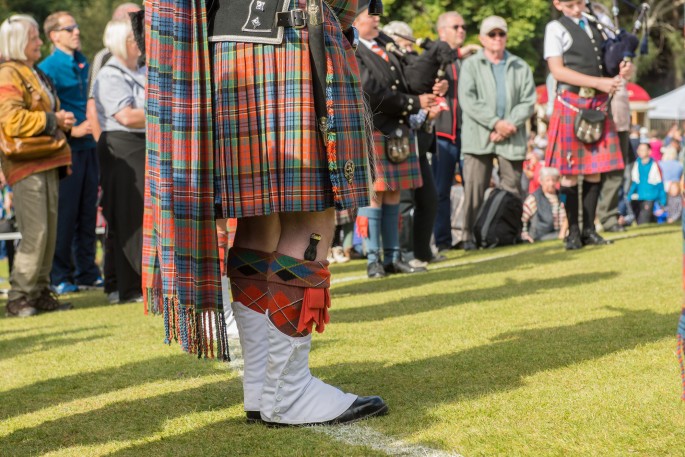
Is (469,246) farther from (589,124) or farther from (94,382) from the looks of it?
(94,382)

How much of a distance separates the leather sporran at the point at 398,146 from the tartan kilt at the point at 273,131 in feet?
15.4

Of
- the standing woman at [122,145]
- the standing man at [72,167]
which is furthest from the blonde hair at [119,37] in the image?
the standing man at [72,167]

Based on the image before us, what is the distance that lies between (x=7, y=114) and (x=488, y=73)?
5.42 meters

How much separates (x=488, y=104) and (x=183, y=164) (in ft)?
26.7

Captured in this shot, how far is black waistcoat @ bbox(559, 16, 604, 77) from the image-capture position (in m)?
8.94

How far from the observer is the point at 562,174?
9.20 m

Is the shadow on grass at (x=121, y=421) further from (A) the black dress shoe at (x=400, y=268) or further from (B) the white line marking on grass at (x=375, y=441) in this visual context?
(A) the black dress shoe at (x=400, y=268)

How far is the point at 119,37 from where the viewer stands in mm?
7539

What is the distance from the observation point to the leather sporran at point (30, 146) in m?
7.23

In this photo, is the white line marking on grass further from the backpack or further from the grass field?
the backpack

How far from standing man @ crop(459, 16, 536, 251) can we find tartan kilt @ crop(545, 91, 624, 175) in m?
1.66

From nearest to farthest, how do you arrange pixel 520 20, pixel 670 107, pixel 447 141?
1. pixel 447 141
2. pixel 520 20
3. pixel 670 107

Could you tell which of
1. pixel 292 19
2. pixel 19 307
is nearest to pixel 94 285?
pixel 19 307

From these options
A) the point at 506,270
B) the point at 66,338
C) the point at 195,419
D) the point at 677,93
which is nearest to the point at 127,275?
the point at 66,338
